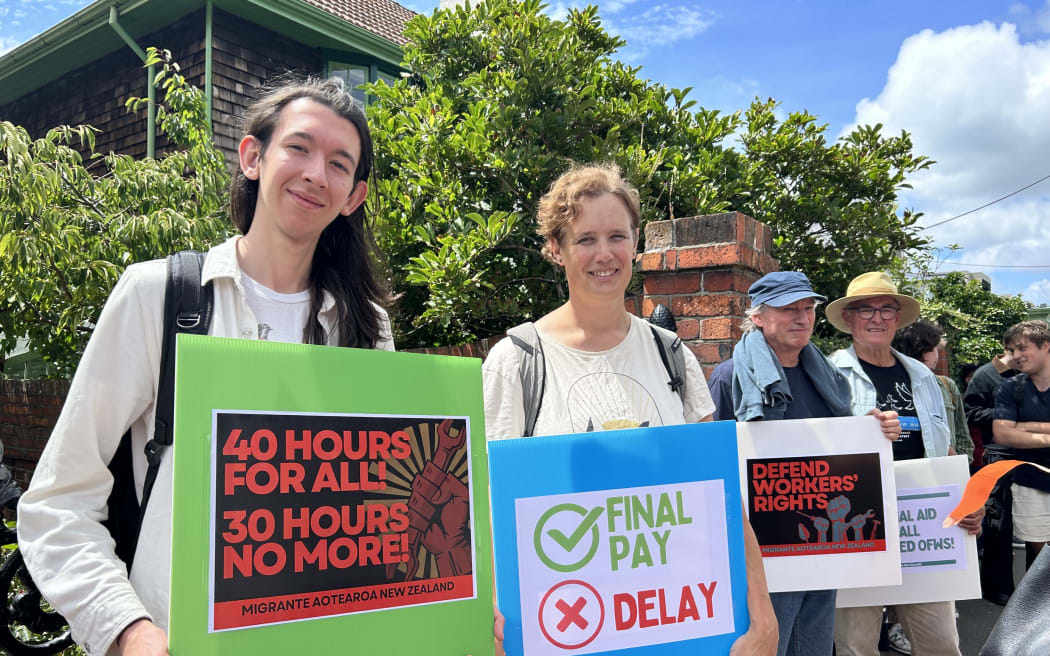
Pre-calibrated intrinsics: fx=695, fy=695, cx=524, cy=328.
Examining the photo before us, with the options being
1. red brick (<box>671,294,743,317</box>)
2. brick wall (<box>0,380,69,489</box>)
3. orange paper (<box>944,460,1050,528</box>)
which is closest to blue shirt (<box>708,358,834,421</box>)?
red brick (<box>671,294,743,317</box>)

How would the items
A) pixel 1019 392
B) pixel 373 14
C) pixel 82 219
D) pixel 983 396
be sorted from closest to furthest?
pixel 82 219, pixel 1019 392, pixel 983 396, pixel 373 14

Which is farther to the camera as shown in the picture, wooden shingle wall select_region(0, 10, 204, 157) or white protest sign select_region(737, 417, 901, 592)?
wooden shingle wall select_region(0, 10, 204, 157)

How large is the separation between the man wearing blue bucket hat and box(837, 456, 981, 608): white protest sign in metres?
0.33

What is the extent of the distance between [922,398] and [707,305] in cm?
108

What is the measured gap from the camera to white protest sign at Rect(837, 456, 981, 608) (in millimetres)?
2955

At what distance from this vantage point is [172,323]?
1292mm

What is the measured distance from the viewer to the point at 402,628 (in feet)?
3.87

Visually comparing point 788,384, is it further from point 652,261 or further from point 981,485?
point 981,485

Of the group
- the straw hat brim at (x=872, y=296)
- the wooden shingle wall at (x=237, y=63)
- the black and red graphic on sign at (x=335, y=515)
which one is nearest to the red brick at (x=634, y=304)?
the straw hat brim at (x=872, y=296)

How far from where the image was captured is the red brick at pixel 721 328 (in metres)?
3.47

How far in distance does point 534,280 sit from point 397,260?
3.06 feet

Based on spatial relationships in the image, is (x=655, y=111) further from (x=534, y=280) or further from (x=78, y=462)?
(x=78, y=462)

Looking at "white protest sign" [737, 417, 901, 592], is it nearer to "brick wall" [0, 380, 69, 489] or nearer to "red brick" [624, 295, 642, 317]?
"red brick" [624, 295, 642, 317]

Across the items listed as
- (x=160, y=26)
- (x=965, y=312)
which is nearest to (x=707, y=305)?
(x=160, y=26)
